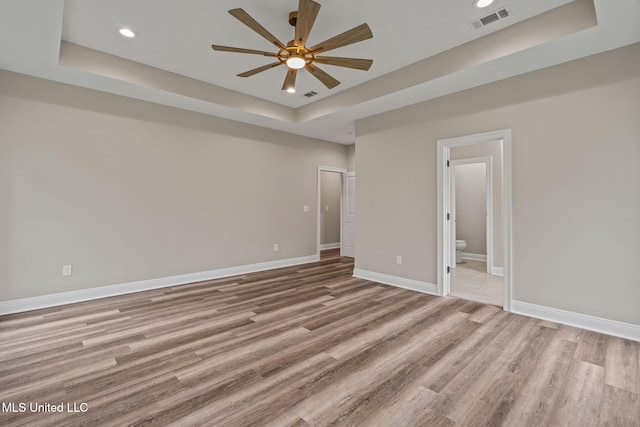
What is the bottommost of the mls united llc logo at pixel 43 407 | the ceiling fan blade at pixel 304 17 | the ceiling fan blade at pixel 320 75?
the mls united llc logo at pixel 43 407

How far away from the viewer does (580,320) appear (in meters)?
3.00

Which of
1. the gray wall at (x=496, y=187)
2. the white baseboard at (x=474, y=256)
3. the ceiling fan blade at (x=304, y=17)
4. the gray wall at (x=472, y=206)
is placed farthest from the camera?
the gray wall at (x=472, y=206)

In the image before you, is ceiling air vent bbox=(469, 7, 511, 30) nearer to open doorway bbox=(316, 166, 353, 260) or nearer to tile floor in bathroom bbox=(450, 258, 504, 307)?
tile floor in bathroom bbox=(450, 258, 504, 307)

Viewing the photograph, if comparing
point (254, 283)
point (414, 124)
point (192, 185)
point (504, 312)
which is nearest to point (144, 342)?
point (254, 283)

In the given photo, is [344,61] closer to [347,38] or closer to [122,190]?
[347,38]

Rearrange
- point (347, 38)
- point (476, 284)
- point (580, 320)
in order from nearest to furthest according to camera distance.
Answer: point (347, 38)
point (580, 320)
point (476, 284)

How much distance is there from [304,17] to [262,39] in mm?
1156

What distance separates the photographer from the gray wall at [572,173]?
2797 mm

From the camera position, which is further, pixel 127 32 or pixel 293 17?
pixel 127 32

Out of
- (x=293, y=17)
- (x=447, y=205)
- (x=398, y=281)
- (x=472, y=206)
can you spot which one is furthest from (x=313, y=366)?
(x=472, y=206)

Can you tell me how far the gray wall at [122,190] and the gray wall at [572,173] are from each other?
3295mm

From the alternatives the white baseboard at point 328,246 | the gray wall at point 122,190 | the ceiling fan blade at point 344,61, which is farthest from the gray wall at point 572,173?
the white baseboard at point 328,246

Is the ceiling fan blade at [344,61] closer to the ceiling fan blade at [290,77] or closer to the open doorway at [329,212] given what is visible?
the ceiling fan blade at [290,77]

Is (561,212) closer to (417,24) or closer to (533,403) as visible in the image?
(533,403)
